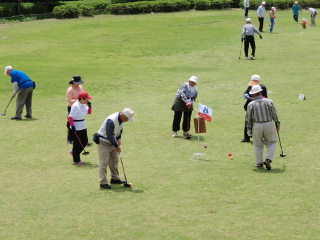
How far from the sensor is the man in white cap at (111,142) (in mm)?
12898

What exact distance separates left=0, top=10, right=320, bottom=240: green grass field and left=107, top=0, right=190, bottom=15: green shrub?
656 inches

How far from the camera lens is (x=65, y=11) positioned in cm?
Result: 5125

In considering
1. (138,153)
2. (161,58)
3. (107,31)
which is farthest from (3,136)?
(107,31)

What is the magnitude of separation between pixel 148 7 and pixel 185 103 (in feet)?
127

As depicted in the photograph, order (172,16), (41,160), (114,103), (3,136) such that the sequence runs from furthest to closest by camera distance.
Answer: (172,16) → (114,103) → (3,136) → (41,160)

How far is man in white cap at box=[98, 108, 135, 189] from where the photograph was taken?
42.3ft

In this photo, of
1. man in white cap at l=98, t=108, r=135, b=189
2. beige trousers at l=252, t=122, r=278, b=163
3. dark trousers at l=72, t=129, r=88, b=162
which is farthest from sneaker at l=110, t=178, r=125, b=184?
beige trousers at l=252, t=122, r=278, b=163

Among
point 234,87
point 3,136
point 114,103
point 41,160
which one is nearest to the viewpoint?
point 41,160

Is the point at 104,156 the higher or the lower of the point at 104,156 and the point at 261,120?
the lower

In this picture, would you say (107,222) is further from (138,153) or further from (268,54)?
(268,54)

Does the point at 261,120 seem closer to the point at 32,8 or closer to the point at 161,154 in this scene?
the point at 161,154

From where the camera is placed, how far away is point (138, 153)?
54.9ft

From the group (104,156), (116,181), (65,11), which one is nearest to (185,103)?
(116,181)

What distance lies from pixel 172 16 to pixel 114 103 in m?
31.1
